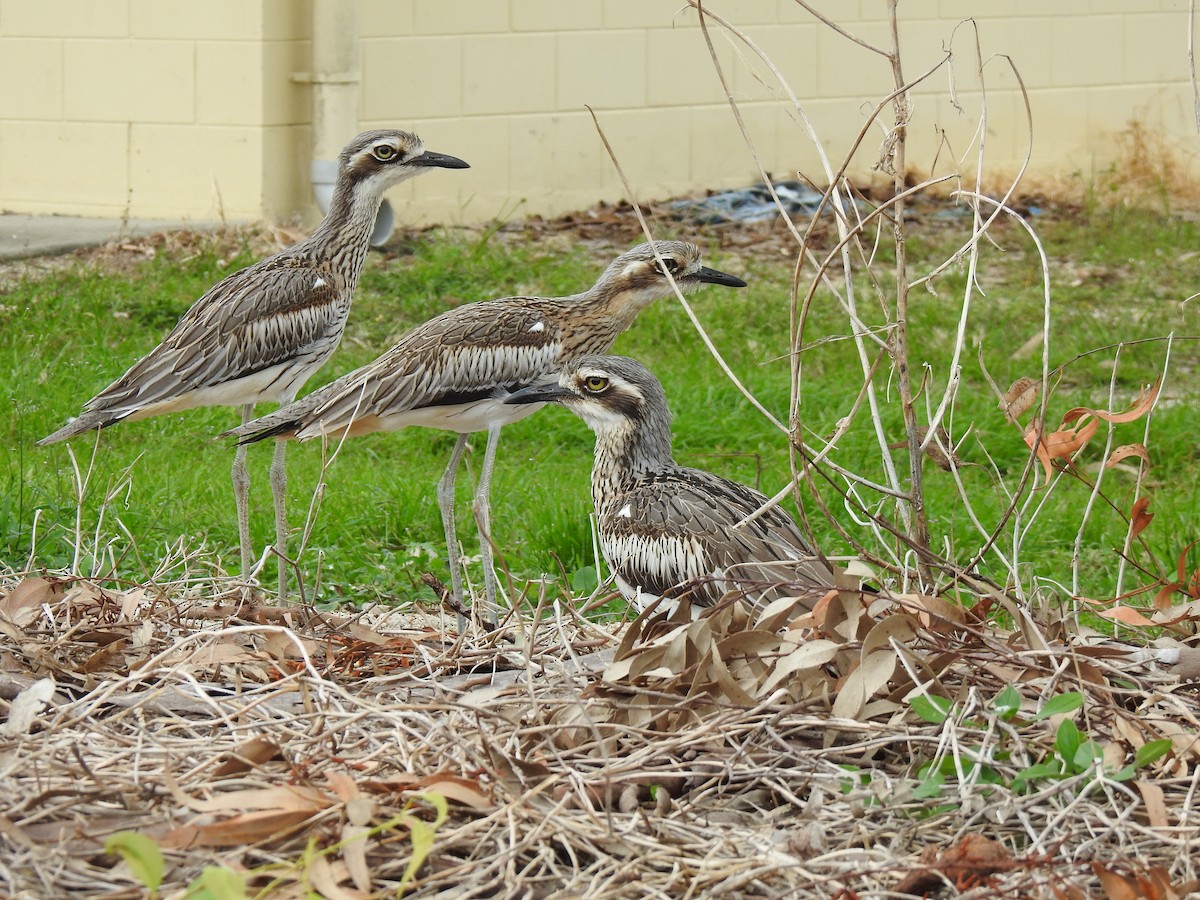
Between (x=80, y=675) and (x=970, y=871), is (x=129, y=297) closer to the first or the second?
(x=80, y=675)

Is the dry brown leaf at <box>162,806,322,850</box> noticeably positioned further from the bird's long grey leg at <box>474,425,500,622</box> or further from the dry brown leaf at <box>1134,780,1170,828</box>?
the bird's long grey leg at <box>474,425,500,622</box>

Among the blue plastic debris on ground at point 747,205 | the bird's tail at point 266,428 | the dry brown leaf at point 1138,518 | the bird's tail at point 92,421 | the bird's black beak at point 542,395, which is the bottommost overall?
the bird's tail at point 92,421

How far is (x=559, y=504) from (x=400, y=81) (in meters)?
5.23

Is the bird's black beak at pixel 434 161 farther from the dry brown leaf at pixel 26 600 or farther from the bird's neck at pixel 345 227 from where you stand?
the dry brown leaf at pixel 26 600

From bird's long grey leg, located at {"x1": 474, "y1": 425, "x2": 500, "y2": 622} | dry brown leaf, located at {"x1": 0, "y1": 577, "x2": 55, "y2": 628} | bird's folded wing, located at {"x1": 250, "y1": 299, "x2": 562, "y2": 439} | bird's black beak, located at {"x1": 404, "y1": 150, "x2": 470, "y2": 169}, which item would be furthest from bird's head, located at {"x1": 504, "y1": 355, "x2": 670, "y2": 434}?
dry brown leaf, located at {"x1": 0, "y1": 577, "x2": 55, "y2": 628}

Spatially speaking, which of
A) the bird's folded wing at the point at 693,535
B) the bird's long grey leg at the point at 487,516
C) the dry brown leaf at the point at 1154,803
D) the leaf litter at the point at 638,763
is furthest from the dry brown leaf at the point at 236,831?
the bird's long grey leg at the point at 487,516

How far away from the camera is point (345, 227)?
5957 millimetres

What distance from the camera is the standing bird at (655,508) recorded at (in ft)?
13.5

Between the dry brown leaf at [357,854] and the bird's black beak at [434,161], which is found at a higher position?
the bird's black beak at [434,161]

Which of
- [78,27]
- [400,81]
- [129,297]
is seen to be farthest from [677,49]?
[129,297]

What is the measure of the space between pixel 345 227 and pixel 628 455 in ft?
6.18

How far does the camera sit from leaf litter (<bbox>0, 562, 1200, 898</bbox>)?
90.5 inches

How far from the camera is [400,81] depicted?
33.8 feet

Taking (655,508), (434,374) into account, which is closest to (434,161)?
(434,374)
